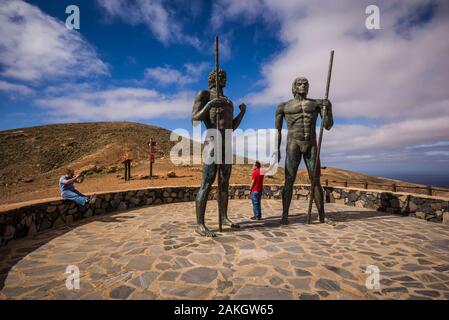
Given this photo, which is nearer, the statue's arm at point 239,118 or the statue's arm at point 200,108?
the statue's arm at point 200,108

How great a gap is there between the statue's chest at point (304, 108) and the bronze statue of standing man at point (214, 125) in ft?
4.79

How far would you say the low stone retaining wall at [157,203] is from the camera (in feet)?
13.1

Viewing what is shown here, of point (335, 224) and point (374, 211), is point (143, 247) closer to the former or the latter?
point (335, 224)

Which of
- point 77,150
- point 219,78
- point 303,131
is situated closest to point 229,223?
point 303,131

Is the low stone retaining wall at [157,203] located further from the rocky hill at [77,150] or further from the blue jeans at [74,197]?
the rocky hill at [77,150]

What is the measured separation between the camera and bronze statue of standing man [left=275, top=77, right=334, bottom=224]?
489cm

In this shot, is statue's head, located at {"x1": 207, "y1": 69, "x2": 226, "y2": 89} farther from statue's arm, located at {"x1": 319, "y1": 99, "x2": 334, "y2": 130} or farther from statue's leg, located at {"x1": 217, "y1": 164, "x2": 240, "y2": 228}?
statue's arm, located at {"x1": 319, "y1": 99, "x2": 334, "y2": 130}

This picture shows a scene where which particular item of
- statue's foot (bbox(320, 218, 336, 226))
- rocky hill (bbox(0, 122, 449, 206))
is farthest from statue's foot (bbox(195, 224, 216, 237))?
rocky hill (bbox(0, 122, 449, 206))

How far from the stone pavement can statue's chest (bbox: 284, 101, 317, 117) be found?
7.82ft

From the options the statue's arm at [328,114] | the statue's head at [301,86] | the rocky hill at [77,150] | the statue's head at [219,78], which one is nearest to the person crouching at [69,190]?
the statue's head at [219,78]

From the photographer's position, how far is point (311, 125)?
16.1 ft

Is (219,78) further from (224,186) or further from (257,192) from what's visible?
(257,192)

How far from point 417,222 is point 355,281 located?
12.7 feet
